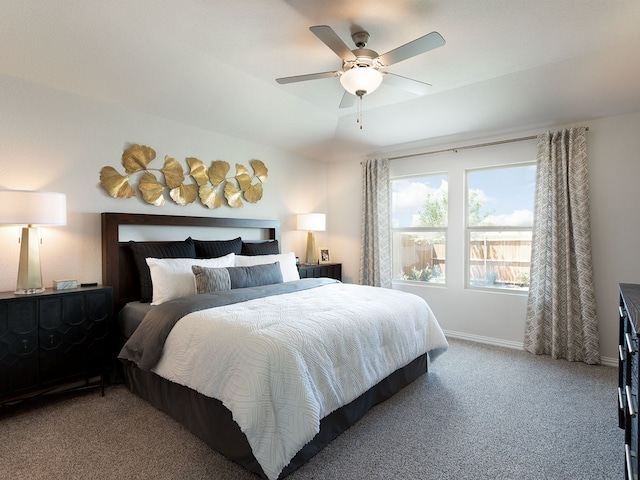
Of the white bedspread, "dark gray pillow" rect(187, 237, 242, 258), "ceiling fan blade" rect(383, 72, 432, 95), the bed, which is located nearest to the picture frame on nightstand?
"dark gray pillow" rect(187, 237, 242, 258)

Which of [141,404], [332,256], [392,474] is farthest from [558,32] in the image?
[141,404]

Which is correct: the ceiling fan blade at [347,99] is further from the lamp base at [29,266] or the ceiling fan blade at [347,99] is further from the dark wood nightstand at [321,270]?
the lamp base at [29,266]

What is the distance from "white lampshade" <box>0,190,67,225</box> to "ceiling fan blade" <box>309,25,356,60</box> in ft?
7.22

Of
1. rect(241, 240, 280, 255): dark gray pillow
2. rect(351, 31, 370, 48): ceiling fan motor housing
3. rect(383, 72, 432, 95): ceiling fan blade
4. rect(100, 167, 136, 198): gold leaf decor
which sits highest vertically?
rect(351, 31, 370, 48): ceiling fan motor housing

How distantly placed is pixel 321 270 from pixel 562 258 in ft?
9.13

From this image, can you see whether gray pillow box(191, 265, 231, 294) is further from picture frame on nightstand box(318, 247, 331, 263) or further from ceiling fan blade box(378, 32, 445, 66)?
picture frame on nightstand box(318, 247, 331, 263)

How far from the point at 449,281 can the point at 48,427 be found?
4.06 meters

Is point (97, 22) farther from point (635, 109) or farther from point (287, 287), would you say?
point (635, 109)

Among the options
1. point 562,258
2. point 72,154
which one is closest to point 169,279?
point 72,154

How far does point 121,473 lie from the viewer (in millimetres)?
1854

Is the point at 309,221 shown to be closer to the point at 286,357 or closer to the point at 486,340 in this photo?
the point at 486,340

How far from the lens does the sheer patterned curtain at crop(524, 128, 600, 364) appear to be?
3.44 metres

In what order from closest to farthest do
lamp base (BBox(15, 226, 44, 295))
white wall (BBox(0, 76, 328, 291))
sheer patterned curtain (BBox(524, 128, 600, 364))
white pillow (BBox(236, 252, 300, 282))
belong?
lamp base (BBox(15, 226, 44, 295)), white wall (BBox(0, 76, 328, 291)), sheer patterned curtain (BBox(524, 128, 600, 364)), white pillow (BBox(236, 252, 300, 282))

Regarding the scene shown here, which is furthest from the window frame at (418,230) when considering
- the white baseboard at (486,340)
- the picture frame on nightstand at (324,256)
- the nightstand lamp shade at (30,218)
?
the nightstand lamp shade at (30,218)
